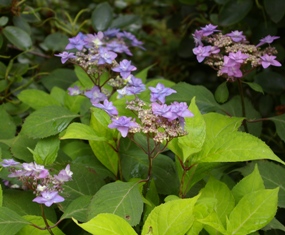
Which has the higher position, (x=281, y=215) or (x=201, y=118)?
(x=201, y=118)

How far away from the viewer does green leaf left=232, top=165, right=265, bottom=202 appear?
111 cm

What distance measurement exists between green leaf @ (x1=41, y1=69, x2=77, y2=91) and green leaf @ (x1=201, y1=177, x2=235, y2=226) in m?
0.84

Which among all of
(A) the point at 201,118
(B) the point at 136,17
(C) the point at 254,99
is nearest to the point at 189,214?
(A) the point at 201,118

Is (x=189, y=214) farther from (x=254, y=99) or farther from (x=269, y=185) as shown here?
(x=254, y=99)

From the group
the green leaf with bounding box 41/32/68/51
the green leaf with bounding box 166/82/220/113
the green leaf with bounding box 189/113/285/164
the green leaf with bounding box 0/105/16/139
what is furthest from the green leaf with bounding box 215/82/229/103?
the green leaf with bounding box 41/32/68/51

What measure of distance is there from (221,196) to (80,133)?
0.33 meters

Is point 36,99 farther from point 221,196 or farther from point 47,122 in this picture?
point 221,196

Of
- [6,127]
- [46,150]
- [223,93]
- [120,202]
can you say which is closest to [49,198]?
[120,202]

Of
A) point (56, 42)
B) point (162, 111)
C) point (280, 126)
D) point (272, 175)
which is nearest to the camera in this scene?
point (162, 111)

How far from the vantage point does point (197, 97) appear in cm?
142

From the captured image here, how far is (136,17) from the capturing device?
6.62ft

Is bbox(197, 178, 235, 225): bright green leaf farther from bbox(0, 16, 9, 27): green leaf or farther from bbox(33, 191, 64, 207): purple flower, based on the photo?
bbox(0, 16, 9, 27): green leaf

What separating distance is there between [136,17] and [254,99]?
1.81 feet

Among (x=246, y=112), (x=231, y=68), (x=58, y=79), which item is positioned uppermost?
(x=231, y=68)
